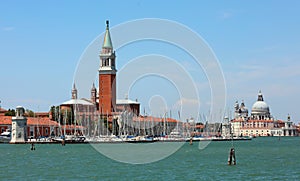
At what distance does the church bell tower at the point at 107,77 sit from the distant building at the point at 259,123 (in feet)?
239

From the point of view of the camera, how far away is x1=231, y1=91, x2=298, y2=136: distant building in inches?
7013

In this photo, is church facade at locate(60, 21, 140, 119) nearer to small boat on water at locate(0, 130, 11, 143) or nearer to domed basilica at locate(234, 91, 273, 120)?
small boat on water at locate(0, 130, 11, 143)

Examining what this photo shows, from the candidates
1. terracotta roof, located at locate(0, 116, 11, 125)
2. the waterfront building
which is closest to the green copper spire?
terracotta roof, located at locate(0, 116, 11, 125)

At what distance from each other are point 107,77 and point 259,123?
278 ft

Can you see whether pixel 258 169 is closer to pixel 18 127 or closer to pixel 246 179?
pixel 246 179

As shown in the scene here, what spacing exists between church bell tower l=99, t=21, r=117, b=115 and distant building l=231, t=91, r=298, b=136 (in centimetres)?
7284

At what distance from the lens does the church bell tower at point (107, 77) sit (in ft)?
347

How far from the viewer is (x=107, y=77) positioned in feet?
350

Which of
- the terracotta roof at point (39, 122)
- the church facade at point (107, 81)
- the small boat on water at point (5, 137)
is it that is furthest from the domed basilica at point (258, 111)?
the small boat on water at point (5, 137)

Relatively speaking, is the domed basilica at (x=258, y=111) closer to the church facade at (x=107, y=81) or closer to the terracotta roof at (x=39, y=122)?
the church facade at (x=107, y=81)

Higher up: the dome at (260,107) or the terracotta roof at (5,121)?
the dome at (260,107)

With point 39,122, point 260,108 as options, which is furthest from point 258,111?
point 39,122

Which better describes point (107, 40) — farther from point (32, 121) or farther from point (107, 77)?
point (32, 121)

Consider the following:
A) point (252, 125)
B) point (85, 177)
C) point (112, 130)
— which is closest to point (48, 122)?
point (112, 130)
